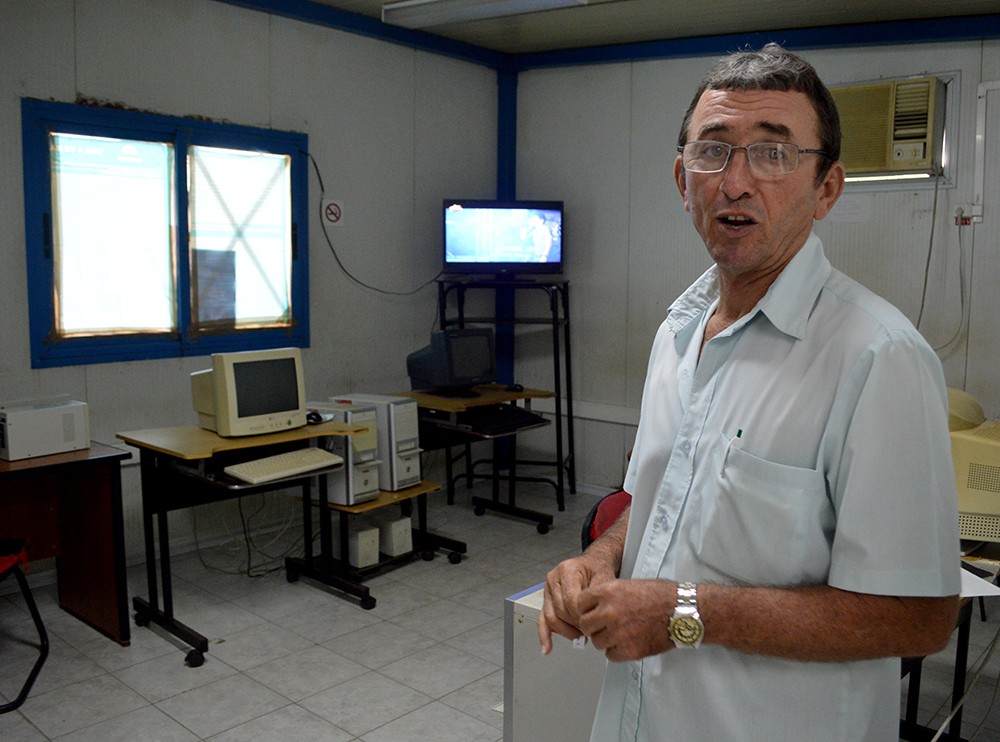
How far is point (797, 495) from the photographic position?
40.5 inches

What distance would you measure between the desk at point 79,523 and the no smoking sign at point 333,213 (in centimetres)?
208

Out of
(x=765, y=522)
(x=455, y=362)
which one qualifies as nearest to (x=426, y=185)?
(x=455, y=362)

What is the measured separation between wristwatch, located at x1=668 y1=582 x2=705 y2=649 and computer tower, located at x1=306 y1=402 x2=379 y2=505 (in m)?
3.36

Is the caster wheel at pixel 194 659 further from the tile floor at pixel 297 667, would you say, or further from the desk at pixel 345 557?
the desk at pixel 345 557

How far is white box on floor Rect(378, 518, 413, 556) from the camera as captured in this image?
15.1 feet

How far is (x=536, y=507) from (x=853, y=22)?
11.2 feet


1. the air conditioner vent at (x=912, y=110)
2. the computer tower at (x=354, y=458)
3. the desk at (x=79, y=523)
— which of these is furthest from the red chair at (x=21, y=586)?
the air conditioner vent at (x=912, y=110)

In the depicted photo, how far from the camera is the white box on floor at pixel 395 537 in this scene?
Answer: 4.62 meters

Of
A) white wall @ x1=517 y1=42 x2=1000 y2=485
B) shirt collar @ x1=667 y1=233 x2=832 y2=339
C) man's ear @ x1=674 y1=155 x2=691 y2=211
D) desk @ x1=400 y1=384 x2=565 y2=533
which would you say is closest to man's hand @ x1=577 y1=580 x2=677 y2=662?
shirt collar @ x1=667 y1=233 x2=832 y2=339

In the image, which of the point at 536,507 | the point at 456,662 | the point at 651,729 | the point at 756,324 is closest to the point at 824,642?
the point at 651,729

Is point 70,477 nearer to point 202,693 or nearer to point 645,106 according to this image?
point 202,693

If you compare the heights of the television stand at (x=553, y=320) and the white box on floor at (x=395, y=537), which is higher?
the television stand at (x=553, y=320)

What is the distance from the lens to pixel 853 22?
4.95 metres

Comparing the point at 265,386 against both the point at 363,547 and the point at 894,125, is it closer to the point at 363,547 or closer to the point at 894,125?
the point at 363,547
